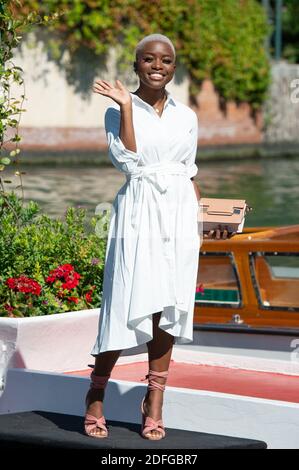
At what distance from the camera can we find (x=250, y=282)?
8.45 metres

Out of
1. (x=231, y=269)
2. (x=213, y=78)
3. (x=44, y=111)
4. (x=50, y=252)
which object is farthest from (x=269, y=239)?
(x=213, y=78)

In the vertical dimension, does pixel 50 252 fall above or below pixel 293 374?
above

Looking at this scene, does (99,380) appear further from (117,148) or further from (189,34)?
(189,34)

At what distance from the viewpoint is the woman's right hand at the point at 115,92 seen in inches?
185

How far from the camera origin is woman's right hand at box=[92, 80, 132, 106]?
4691mm

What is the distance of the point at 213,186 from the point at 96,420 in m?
17.3

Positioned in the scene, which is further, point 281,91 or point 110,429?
point 281,91

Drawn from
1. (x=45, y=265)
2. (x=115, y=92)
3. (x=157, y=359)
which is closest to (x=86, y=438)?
(x=157, y=359)

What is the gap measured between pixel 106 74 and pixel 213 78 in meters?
3.85

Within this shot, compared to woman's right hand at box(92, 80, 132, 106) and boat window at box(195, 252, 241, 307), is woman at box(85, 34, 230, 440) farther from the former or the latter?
boat window at box(195, 252, 241, 307)

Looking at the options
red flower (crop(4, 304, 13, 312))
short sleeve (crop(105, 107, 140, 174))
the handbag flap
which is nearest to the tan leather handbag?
the handbag flap

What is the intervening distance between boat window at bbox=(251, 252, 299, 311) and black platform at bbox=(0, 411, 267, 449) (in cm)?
332

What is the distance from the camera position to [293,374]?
6.11 m
